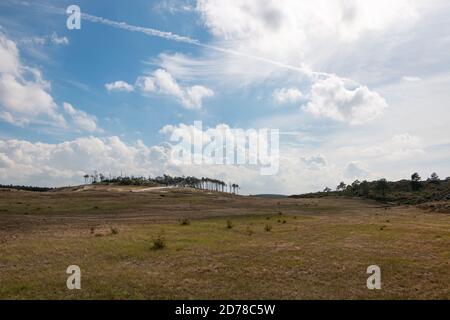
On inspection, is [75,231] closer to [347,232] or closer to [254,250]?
[254,250]

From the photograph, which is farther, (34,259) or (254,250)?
(254,250)

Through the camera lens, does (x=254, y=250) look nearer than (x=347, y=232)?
Yes

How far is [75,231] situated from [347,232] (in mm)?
29569

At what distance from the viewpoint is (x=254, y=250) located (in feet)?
94.7

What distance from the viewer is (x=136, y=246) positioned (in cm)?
3011

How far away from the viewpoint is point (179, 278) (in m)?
21.1
